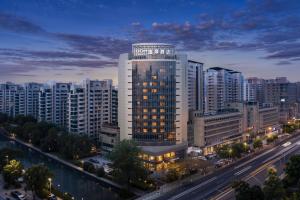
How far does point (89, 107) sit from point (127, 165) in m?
32.3

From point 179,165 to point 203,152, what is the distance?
15.7 m

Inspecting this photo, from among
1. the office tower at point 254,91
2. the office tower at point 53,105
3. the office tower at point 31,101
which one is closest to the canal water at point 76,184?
the office tower at point 53,105

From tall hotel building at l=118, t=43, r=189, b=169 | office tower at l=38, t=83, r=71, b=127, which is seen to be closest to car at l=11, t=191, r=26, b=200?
tall hotel building at l=118, t=43, r=189, b=169

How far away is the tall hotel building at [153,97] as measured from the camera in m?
52.7

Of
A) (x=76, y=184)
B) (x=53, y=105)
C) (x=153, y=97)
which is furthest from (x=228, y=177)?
(x=53, y=105)

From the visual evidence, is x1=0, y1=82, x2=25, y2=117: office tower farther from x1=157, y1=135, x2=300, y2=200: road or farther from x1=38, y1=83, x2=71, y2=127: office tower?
x1=157, y1=135, x2=300, y2=200: road

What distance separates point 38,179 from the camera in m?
35.0

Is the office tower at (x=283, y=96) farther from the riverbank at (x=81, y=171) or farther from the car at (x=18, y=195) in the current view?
the car at (x=18, y=195)

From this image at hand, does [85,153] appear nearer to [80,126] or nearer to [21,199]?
[80,126]

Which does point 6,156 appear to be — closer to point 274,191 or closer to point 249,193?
point 249,193

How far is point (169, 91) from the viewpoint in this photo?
53.2 meters

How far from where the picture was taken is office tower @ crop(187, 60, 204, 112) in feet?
262

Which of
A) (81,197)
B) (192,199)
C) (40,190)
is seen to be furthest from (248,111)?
(40,190)

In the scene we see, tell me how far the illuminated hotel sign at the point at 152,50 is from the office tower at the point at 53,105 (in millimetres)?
40511
